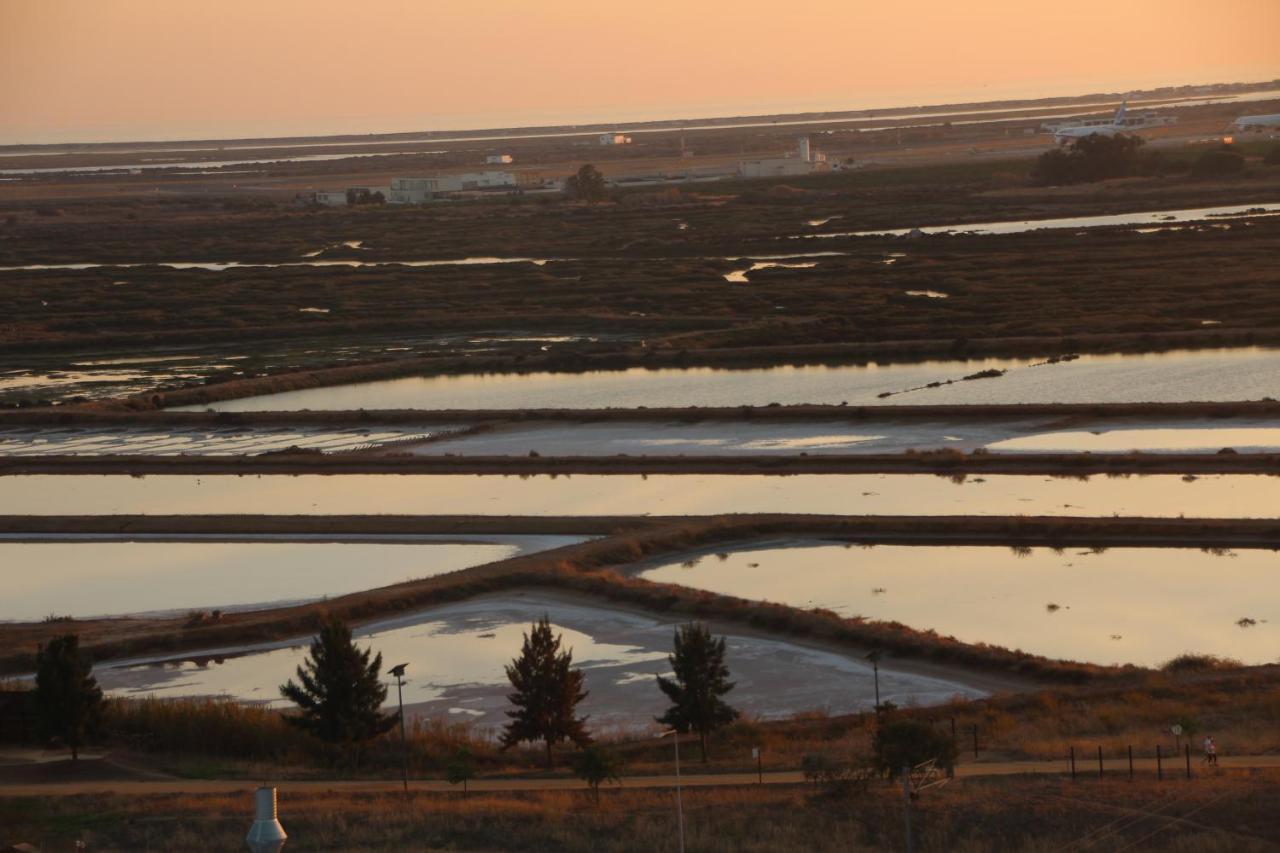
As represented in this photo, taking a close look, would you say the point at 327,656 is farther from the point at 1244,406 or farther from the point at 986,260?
the point at 986,260

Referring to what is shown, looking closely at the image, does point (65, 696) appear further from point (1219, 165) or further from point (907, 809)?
point (1219, 165)

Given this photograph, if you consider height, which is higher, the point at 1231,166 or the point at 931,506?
the point at 1231,166

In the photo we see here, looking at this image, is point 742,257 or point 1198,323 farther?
point 742,257

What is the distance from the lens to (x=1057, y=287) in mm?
52812

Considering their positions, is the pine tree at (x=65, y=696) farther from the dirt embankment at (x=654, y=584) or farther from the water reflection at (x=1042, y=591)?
the water reflection at (x=1042, y=591)

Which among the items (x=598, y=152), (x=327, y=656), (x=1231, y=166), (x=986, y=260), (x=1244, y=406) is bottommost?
(x=327, y=656)

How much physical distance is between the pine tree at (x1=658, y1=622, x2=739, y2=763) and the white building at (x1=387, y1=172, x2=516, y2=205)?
9372 centimetres

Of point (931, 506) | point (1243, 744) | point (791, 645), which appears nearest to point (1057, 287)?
point (931, 506)

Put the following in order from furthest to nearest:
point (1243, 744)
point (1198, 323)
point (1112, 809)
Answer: point (1198, 323), point (1243, 744), point (1112, 809)

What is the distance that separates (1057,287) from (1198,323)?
8.14 m

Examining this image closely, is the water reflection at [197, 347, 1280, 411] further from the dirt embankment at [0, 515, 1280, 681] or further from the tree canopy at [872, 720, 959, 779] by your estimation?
the tree canopy at [872, 720, 959, 779]

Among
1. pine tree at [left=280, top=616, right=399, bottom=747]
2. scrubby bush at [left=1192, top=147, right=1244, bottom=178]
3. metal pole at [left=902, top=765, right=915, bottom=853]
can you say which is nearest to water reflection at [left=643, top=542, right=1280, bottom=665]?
metal pole at [left=902, top=765, right=915, bottom=853]

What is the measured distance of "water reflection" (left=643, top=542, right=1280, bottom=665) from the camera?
21.8 metres

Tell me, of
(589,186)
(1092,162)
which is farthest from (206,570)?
(589,186)
